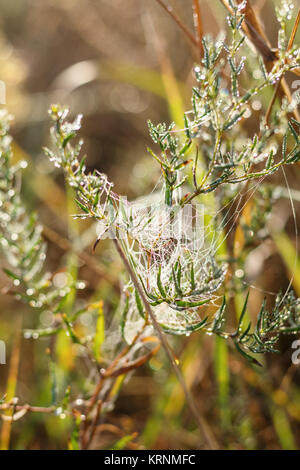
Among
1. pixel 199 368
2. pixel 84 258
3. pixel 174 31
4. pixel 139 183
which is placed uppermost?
pixel 174 31

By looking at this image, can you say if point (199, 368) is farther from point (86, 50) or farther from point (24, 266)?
point (86, 50)

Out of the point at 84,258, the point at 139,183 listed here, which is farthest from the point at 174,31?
the point at 84,258

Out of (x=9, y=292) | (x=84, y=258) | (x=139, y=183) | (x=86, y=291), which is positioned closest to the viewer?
(x=9, y=292)

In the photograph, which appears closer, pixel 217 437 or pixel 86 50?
pixel 217 437

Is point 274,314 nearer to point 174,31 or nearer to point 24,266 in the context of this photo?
point 24,266

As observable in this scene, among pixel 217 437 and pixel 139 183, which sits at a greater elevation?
pixel 139 183
